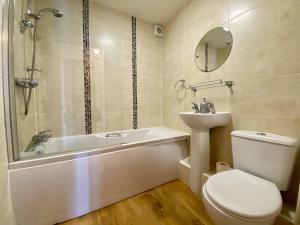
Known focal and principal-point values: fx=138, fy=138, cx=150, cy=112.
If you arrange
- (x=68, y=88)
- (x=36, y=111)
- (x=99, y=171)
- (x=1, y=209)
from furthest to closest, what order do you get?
(x=68, y=88)
(x=36, y=111)
(x=99, y=171)
(x=1, y=209)

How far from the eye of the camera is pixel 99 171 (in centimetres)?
131

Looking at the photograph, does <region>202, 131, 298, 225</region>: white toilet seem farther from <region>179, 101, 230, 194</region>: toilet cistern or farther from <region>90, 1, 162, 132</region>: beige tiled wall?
<region>90, 1, 162, 132</region>: beige tiled wall

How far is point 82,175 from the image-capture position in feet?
4.06

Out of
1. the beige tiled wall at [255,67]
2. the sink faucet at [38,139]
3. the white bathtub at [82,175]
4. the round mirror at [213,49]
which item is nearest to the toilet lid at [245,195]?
the beige tiled wall at [255,67]

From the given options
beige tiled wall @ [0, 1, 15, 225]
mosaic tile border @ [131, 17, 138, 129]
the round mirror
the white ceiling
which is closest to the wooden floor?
beige tiled wall @ [0, 1, 15, 225]

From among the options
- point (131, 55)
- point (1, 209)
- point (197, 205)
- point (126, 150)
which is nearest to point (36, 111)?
point (1, 209)

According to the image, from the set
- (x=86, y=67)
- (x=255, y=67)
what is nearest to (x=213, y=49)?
(x=255, y=67)

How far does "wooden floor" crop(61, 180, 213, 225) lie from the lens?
1.19 m

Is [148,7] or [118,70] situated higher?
[148,7]

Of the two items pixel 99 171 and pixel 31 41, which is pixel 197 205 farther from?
pixel 31 41

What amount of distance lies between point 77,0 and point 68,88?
1.15 metres

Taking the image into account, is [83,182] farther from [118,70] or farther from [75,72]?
[118,70]

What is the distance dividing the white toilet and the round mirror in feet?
2.79

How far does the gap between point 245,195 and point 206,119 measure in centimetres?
64
